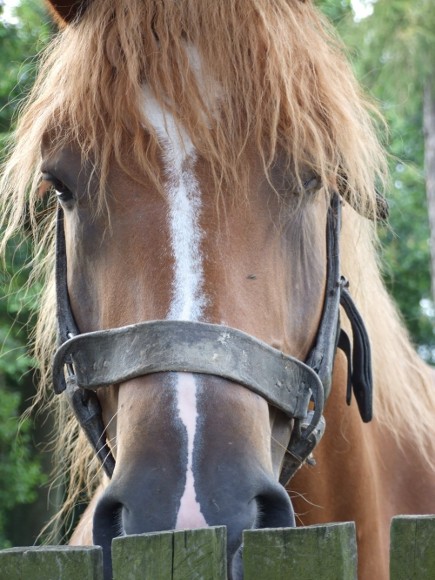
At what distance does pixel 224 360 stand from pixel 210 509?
35cm

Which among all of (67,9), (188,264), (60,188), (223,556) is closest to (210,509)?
(223,556)

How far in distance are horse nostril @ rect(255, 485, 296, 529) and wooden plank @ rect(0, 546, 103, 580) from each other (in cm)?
51

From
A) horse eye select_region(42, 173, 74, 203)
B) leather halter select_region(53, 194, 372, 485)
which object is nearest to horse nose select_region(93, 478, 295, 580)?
leather halter select_region(53, 194, 372, 485)

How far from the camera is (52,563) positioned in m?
1.47

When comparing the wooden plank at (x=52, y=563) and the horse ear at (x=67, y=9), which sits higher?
the horse ear at (x=67, y=9)

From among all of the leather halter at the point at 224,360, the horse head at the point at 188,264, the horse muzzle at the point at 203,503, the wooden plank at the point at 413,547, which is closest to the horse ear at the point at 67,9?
the horse head at the point at 188,264

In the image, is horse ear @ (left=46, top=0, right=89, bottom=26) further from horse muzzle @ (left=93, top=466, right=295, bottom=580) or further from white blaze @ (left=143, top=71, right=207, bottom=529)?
horse muzzle @ (left=93, top=466, right=295, bottom=580)

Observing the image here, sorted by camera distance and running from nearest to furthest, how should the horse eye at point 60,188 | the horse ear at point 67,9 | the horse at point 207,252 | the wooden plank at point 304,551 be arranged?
the wooden plank at point 304,551 < the horse at point 207,252 < the horse eye at point 60,188 < the horse ear at point 67,9

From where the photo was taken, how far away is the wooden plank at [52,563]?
1.46 m

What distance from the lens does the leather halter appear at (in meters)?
1.99

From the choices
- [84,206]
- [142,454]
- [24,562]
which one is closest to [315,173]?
[84,206]

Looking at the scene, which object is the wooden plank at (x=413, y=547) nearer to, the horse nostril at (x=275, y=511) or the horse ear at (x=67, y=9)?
the horse nostril at (x=275, y=511)

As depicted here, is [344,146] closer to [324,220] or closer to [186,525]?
[324,220]

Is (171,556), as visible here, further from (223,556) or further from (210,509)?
(210,509)
